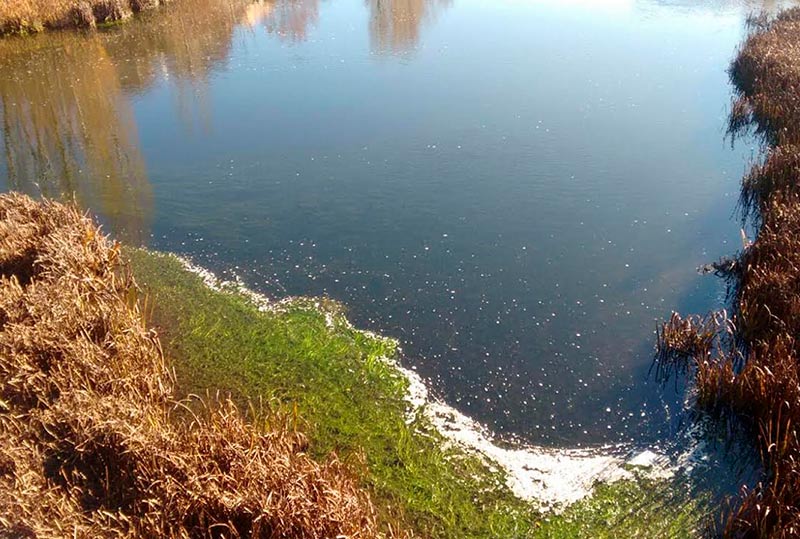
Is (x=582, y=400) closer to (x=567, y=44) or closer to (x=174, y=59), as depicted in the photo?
(x=567, y=44)

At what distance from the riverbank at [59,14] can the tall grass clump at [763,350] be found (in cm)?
1799

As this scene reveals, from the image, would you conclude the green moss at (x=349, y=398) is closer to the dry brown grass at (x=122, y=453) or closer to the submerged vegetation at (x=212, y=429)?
the submerged vegetation at (x=212, y=429)

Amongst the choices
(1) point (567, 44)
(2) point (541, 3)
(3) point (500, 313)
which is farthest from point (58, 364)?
(2) point (541, 3)

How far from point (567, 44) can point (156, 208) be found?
38.4 feet

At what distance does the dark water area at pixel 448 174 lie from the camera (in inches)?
282

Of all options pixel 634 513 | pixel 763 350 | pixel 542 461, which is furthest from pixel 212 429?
pixel 763 350

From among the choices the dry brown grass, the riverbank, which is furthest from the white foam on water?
the riverbank

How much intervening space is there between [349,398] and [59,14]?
17.6 m

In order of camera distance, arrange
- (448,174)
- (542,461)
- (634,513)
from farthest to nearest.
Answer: (448,174) → (542,461) → (634,513)

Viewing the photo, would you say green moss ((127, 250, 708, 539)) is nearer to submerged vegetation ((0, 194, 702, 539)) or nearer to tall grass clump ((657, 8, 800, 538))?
submerged vegetation ((0, 194, 702, 539))

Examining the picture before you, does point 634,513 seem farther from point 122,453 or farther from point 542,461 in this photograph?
point 122,453

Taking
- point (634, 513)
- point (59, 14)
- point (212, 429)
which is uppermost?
point (59, 14)

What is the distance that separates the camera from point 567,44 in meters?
17.0

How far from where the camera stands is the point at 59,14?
61.4 ft
